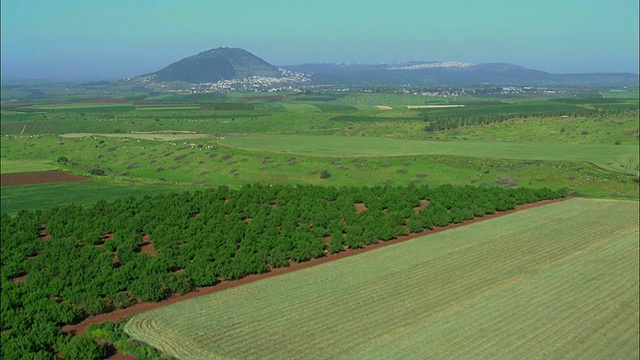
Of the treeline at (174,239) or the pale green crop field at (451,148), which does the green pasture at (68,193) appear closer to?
the treeline at (174,239)

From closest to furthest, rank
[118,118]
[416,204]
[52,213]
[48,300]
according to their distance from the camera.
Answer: [48,300], [52,213], [416,204], [118,118]

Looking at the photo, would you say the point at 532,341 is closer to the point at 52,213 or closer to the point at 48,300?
the point at 48,300

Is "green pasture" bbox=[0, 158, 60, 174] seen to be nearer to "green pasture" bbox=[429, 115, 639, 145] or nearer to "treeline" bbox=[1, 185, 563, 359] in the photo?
"treeline" bbox=[1, 185, 563, 359]

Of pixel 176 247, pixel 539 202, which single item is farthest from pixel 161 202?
pixel 539 202

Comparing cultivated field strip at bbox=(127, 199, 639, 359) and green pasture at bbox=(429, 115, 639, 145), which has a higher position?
green pasture at bbox=(429, 115, 639, 145)

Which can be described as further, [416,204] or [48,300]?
[416,204]

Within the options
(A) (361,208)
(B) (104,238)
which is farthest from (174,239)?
(A) (361,208)

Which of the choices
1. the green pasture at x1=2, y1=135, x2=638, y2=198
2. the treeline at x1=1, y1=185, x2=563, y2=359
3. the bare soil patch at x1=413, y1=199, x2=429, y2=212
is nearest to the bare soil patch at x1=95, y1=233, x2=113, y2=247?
the treeline at x1=1, y1=185, x2=563, y2=359
